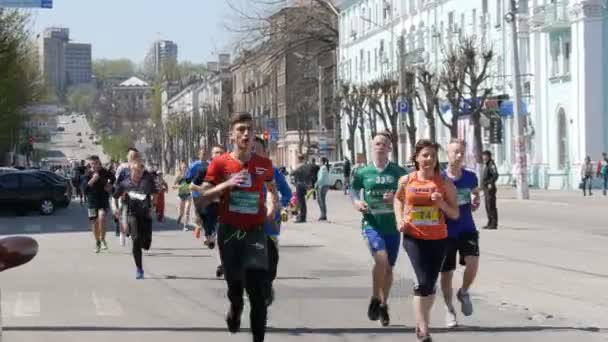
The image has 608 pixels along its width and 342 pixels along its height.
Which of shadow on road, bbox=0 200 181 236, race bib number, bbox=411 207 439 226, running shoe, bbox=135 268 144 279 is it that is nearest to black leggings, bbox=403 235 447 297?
race bib number, bbox=411 207 439 226

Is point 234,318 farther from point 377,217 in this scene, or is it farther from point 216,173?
point 377,217

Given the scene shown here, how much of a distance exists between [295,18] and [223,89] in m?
72.2

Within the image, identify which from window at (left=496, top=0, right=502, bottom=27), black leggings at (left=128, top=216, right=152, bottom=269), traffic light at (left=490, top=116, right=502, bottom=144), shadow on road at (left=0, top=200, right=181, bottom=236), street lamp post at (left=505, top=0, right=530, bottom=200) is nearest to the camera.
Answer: black leggings at (left=128, top=216, right=152, bottom=269)

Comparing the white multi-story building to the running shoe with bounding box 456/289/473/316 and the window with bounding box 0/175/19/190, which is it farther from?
the running shoe with bounding box 456/289/473/316

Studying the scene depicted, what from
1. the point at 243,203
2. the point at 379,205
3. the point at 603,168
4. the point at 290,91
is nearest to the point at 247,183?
the point at 243,203

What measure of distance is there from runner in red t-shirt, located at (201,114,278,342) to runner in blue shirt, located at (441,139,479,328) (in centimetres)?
285

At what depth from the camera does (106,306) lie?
14039mm

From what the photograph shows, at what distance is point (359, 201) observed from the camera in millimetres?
12109

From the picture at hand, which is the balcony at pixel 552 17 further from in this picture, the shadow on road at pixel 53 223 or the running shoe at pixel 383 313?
the running shoe at pixel 383 313

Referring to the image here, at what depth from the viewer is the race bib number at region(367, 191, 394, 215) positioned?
12023mm

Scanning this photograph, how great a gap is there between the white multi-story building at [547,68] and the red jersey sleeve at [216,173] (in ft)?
144

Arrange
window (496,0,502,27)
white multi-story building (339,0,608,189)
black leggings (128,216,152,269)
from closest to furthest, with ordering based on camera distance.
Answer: black leggings (128,216,152,269)
white multi-story building (339,0,608,189)
window (496,0,502,27)

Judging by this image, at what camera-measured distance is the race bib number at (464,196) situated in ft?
40.4

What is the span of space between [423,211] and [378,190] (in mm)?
1496
